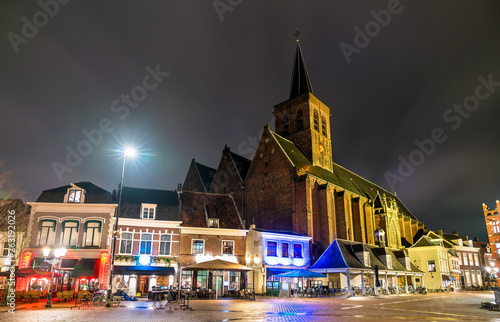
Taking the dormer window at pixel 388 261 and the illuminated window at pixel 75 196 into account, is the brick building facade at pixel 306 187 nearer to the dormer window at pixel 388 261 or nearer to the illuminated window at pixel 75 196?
the dormer window at pixel 388 261

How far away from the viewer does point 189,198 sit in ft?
120

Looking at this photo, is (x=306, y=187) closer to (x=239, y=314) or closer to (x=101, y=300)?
(x=101, y=300)

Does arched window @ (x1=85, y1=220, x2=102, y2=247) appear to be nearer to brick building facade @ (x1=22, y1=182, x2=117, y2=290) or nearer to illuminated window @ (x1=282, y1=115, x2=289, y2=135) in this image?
brick building facade @ (x1=22, y1=182, x2=117, y2=290)

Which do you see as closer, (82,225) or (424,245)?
(82,225)

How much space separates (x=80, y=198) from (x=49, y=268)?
19.4 ft

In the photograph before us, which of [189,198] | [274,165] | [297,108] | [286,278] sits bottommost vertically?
[286,278]

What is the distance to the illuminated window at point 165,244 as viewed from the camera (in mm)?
32281

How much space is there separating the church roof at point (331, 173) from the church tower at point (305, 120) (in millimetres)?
1426

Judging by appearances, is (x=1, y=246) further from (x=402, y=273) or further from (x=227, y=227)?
(x=402, y=273)

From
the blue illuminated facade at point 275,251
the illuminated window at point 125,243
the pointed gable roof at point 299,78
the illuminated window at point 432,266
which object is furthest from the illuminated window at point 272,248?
the illuminated window at point 432,266

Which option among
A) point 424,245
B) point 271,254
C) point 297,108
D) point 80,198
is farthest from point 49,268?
point 424,245

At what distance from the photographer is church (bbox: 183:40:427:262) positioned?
4212 centimetres

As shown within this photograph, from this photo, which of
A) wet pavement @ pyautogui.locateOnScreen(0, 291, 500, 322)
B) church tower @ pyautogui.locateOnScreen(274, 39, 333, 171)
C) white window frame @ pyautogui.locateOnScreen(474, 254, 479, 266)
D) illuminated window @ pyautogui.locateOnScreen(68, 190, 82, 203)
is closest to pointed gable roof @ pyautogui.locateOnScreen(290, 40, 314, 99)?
church tower @ pyautogui.locateOnScreen(274, 39, 333, 171)

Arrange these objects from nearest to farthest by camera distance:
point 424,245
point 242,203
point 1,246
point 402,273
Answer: point 1,246 < point 402,273 < point 242,203 < point 424,245
